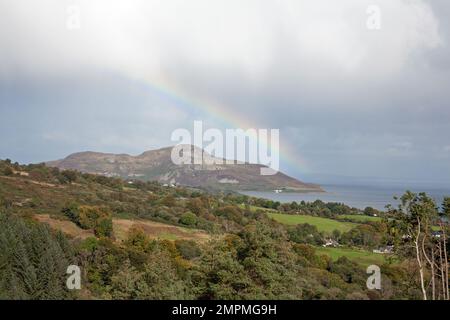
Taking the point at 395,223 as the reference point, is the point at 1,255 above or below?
below

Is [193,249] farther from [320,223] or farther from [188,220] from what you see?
[320,223]

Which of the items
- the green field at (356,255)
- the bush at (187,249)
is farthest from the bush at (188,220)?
the green field at (356,255)

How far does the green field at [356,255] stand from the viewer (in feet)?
136

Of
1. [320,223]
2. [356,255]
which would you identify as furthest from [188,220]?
[356,255]

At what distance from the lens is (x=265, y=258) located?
16.0 m

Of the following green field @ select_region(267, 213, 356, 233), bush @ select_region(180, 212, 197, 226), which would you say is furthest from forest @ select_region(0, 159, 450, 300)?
green field @ select_region(267, 213, 356, 233)

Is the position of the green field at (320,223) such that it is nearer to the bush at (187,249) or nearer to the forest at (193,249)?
the forest at (193,249)

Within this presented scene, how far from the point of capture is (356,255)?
44.7 meters

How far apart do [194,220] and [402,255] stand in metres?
44.1

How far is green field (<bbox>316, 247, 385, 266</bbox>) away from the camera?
4158cm

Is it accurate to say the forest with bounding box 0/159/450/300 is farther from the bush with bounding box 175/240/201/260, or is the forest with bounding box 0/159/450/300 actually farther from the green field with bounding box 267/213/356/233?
the green field with bounding box 267/213/356/233
